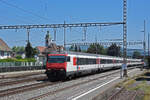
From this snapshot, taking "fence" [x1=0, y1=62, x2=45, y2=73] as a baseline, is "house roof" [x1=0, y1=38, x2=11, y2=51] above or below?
above

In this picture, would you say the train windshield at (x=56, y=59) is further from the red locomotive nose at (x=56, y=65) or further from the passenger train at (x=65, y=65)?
the red locomotive nose at (x=56, y=65)

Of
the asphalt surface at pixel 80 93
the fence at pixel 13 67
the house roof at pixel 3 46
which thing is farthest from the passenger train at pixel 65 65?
the house roof at pixel 3 46

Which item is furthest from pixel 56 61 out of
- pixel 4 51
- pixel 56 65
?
pixel 4 51

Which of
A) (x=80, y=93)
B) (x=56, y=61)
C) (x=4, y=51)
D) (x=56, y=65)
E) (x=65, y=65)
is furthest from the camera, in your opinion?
(x=4, y=51)

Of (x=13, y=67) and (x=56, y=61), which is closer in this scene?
(x=56, y=61)

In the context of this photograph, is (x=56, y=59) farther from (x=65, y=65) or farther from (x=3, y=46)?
(x=3, y=46)

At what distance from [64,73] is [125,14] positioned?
1070cm

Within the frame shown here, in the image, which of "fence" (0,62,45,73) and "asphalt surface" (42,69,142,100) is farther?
"fence" (0,62,45,73)

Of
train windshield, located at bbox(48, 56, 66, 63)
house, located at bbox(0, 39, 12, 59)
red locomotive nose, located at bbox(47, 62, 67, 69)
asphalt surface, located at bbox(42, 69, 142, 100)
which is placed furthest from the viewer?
house, located at bbox(0, 39, 12, 59)

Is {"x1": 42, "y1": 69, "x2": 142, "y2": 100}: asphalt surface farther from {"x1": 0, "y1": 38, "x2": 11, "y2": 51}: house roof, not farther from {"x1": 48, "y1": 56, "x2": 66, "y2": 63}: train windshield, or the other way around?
{"x1": 0, "y1": 38, "x2": 11, "y2": 51}: house roof

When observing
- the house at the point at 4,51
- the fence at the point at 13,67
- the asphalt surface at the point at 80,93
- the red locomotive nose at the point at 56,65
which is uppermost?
the house at the point at 4,51

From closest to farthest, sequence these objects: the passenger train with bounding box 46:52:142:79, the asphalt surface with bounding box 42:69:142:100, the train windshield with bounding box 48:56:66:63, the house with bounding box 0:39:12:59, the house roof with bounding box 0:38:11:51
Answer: the asphalt surface with bounding box 42:69:142:100
the passenger train with bounding box 46:52:142:79
the train windshield with bounding box 48:56:66:63
the house with bounding box 0:39:12:59
the house roof with bounding box 0:38:11:51

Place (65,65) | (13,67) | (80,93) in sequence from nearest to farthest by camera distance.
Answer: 1. (80,93)
2. (65,65)
3. (13,67)

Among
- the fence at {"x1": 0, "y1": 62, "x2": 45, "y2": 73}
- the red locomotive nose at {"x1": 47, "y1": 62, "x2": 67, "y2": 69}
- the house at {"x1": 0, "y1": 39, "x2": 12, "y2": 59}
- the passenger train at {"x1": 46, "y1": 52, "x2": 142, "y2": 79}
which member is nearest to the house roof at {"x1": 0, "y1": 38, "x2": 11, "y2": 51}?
the house at {"x1": 0, "y1": 39, "x2": 12, "y2": 59}
